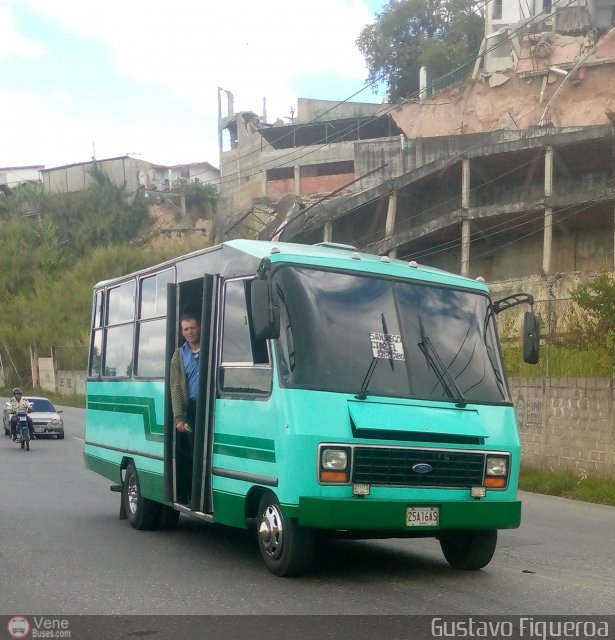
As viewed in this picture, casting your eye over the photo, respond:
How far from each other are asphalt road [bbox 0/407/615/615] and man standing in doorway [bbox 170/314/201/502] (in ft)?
2.46

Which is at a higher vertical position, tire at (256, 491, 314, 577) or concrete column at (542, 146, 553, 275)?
concrete column at (542, 146, 553, 275)

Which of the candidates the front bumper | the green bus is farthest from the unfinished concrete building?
the front bumper

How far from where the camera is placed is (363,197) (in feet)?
148

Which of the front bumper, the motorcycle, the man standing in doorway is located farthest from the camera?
the motorcycle

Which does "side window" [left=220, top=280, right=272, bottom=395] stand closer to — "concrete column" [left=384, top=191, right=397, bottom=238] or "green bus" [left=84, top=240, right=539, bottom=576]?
"green bus" [left=84, top=240, right=539, bottom=576]

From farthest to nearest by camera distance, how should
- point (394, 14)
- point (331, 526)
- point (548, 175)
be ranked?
point (394, 14), point (548, 175), point (331, 526)

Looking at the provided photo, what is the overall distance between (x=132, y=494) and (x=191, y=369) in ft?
7.93

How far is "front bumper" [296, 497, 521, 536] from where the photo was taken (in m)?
8.06

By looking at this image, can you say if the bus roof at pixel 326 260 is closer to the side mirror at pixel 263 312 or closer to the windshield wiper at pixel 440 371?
the side mirror at pixel 263 312

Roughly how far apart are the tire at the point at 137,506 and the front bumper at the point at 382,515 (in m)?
3.89

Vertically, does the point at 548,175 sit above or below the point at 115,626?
above

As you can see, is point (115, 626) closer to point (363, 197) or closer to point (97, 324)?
point (97, 324)

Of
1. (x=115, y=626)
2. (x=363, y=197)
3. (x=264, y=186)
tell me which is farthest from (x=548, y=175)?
(x=115, y=626)

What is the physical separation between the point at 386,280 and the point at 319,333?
3.07ft
